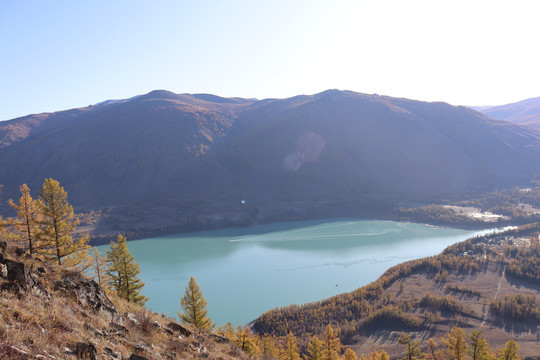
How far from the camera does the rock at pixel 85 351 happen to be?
21.8 feet

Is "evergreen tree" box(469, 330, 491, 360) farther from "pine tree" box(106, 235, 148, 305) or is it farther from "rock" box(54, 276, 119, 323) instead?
"pine tree" box(106, 235, 148, 305)

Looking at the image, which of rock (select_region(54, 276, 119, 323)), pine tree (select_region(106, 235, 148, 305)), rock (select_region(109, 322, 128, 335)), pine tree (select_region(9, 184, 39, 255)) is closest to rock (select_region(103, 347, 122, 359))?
rock (select_region(109, 322, 128, 335))

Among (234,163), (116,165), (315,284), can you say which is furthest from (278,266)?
(116,165)

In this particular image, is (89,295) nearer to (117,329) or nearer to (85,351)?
(117,329)

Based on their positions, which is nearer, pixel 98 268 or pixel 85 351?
pixel 85 351

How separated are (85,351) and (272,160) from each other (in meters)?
154

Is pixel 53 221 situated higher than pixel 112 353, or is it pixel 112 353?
pixel 53 221

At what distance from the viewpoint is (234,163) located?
6270 inches

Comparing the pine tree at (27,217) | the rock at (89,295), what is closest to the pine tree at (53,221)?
the pine tree at (27,217)

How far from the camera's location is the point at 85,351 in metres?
6.75

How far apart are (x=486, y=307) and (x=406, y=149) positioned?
434 ft

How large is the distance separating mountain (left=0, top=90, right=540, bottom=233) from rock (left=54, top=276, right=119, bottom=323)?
326 ft

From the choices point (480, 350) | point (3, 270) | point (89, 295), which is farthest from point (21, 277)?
point (480, 350)

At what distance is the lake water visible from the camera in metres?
51.5
